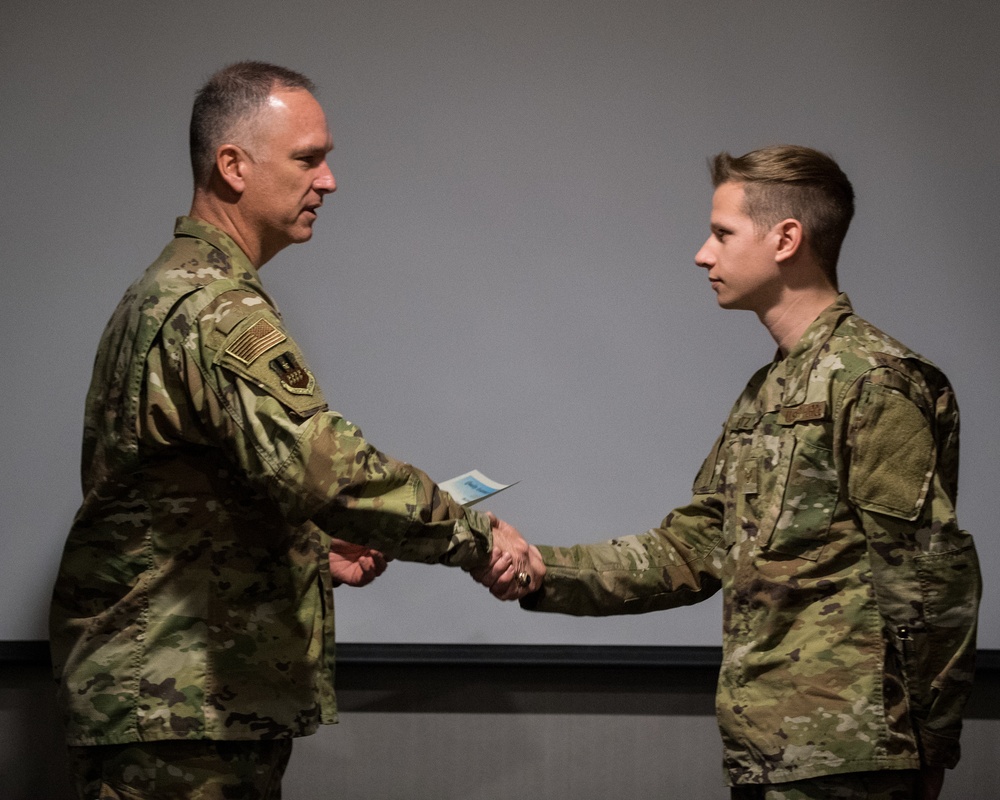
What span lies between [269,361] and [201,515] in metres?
0.28

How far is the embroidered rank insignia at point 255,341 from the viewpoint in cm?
183

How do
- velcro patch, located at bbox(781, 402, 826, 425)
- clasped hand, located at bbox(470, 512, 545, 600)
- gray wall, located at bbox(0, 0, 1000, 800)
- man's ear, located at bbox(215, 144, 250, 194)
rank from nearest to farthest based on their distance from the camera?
1. velcro patch, located at bbox(781, 402, 826, 425)
2. man's ear, located at bbox(215, 144, 250, 194)
3. clasped hand, located at bbox(470, 512, 545, 600)
4. gray wall, located at bbox(0, 0, 1000, 800)

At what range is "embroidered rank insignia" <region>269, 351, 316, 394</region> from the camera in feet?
6.05

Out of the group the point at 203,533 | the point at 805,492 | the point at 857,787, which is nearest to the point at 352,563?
the point at 203,533

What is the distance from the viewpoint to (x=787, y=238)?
81.9 inches

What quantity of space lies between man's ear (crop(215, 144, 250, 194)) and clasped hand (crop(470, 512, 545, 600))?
30.4 inches

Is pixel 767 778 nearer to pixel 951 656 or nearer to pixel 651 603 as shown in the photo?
pixel 951 656

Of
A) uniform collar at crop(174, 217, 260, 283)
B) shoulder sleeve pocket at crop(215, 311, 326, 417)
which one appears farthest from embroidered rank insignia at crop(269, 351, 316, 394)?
uniform collar at crop(174, 217, 260, 283)

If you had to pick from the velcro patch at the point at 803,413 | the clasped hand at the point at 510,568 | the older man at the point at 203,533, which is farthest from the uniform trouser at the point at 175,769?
the velcro patch at the point at 803,413

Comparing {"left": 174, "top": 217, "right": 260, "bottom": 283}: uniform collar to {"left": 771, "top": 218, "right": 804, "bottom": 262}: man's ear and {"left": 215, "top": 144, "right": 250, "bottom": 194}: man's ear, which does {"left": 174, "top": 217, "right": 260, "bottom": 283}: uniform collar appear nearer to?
{"left": 215, "top": 144, "right": 250, "bottom": 194}: man's ear

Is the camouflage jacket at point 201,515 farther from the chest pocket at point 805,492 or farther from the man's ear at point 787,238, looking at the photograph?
the man's ear at point 787,238

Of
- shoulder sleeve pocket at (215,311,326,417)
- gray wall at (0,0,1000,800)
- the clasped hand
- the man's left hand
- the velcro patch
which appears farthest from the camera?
gray wall at (0,0,1000,800)

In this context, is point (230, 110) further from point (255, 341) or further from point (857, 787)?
point (857, 787)

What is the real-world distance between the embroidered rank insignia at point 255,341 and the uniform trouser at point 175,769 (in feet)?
2.07
